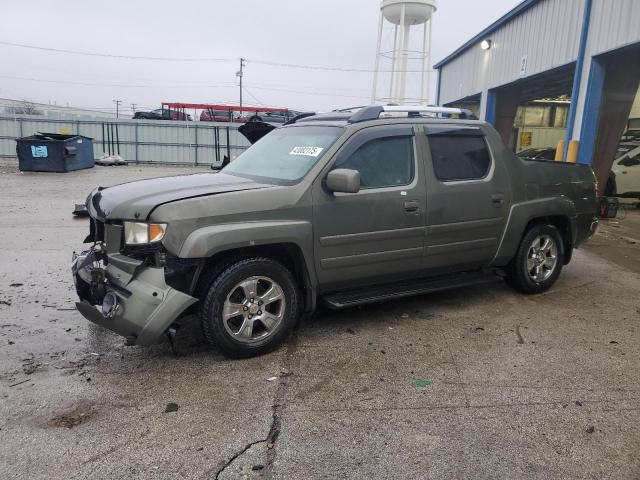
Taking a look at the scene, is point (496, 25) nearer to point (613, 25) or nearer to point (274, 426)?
point (613, 25)

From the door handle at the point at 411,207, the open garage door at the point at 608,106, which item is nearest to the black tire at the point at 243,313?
the door handle at the point at 411,207

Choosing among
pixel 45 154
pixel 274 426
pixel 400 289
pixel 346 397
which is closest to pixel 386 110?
pixel 400 289

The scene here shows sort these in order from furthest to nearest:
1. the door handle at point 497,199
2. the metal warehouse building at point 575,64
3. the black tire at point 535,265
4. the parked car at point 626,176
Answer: the parked car at point 626,176 < the metal warehouse building at point 575,64 < the black tire at point 535,265 < the door handle at point 497,199

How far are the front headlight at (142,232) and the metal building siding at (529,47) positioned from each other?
1084 centimetres

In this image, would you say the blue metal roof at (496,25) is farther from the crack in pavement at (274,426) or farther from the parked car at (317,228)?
the crack in pavement at (274,426)

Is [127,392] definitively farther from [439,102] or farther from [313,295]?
[439,102]

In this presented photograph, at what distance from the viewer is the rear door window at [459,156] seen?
4.80 metres

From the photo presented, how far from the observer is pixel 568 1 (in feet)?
38.3

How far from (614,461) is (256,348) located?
238 cm

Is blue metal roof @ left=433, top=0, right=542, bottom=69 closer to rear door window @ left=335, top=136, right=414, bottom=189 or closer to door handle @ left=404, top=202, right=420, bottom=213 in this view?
rear door window @ left=335, top=136, right=414, bottom=189

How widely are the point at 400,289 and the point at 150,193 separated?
7.43ft

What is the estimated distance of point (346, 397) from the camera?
135 inches

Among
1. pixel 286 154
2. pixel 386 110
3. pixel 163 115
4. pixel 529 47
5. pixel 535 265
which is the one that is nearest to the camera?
pixel 286 154

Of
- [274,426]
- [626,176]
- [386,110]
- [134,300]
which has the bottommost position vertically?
[274,426]
